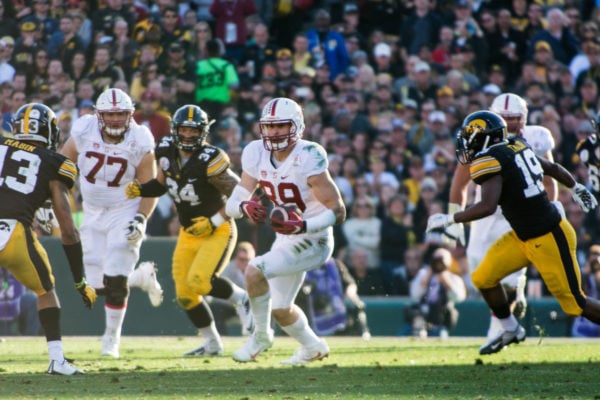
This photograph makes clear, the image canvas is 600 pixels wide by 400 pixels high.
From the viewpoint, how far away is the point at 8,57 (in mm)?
15742

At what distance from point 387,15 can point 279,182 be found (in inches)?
347

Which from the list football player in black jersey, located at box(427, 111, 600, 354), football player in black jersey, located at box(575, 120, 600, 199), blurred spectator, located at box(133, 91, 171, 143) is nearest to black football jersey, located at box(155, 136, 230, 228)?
football player in black jersey, located at box(427, 111, 600, 354)

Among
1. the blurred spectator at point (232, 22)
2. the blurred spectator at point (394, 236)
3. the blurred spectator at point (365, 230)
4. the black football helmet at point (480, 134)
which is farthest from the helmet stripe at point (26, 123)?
the blurred spectator at point (232, 22)

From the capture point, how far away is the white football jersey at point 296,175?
8.52 m

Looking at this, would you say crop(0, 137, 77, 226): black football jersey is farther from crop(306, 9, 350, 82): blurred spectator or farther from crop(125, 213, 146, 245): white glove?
crop(306, 9, 350, 82): blurred spectator

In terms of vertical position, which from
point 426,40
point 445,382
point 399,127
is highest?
point 426,40

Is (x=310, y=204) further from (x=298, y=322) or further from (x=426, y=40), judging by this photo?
(x=426, y=40)

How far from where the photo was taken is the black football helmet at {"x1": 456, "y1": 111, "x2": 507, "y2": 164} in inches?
332

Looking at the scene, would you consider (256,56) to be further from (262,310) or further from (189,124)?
(262,310)

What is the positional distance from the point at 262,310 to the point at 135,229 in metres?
1.43

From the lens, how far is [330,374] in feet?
27.3

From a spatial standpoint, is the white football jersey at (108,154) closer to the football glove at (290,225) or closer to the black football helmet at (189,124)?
the black football helmet at (189,124)

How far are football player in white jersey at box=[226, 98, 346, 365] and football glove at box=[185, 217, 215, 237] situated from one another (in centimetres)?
92

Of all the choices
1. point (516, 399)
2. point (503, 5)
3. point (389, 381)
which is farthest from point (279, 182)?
point (503, 5)
